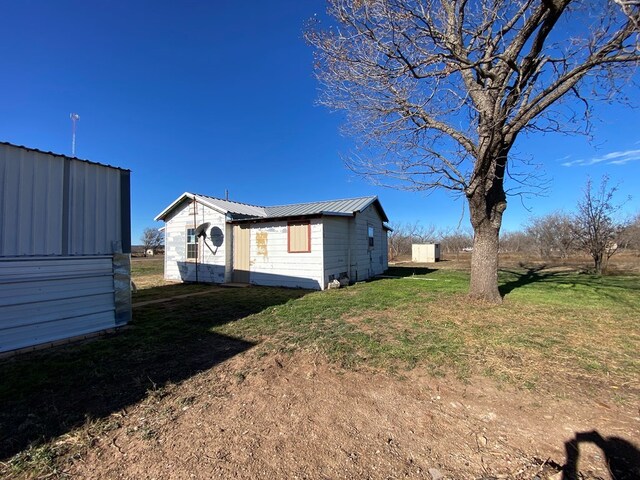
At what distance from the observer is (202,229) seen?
1316 cm

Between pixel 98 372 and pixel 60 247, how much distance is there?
2.34 metres

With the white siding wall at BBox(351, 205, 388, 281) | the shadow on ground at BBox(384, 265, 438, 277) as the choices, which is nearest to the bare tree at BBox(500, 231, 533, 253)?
the shadow on ground at BBox(384, 265, 438, 277)

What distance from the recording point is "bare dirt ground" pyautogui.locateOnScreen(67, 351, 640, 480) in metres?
2.11

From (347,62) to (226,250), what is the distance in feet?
30.1

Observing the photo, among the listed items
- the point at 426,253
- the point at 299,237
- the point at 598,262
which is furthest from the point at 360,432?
the point at 426,253

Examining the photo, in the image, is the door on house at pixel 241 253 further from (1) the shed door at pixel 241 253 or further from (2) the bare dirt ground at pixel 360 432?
(2) the bare dirt ground at pixel 360 432

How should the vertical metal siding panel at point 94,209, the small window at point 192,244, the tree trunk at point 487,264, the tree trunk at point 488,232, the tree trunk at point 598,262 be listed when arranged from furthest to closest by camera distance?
the tree trunk at point 598,262, the small window at point 192,244, the tree trunk at point 487,264, the tree trunk at point 488,232, the vertical metal siding panel at point 94,209

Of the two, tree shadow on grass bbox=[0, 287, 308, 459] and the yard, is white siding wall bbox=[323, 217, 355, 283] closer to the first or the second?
tree shadow on grass bbox=[0, 287, 308, 459]

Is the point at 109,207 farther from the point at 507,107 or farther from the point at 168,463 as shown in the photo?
the point at 507,107

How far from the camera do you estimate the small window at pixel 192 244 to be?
13438 millimetres

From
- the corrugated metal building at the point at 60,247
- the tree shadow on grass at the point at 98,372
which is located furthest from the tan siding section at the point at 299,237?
the corrugated metal building at the point at 60,247

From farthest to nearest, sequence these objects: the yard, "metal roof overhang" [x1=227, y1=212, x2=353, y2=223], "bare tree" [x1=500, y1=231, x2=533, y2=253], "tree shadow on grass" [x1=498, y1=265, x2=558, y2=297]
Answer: "bare tree" [x1=500, y1=231, x2=533, y2=253], "metal roof overhang" [x1=227, y1=212, x2=353, y2=223], "tree shadow on grass" [x1=498, y1=265, x2=558, y2=297], the yard

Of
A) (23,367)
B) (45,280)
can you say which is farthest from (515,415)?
(45,280)

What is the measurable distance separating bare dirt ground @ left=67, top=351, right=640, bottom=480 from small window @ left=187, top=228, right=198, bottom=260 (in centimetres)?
1083
